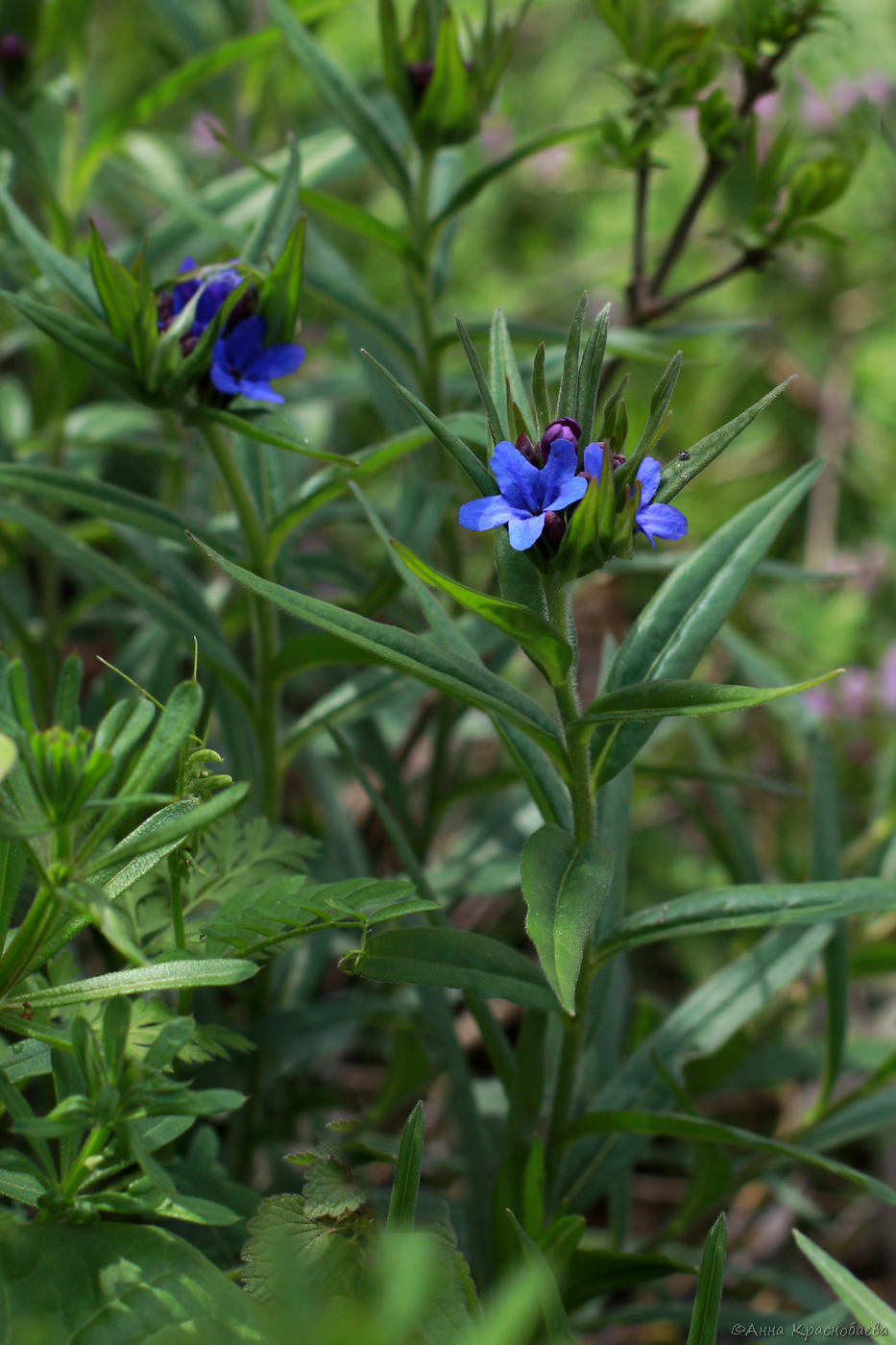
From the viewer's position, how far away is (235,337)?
109 cm

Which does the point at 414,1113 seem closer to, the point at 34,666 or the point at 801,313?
the point at 34,666

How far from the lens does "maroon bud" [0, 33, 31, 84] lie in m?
1.56

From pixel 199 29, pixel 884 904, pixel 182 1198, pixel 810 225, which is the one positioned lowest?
pixel 884 904

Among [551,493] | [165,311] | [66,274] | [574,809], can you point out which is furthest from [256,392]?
[574,809]

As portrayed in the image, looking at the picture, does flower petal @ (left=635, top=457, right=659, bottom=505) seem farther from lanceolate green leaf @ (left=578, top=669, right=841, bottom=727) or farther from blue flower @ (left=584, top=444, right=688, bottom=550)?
lanceolate green leaf @ (left=578, top=669, right=841, bottom=727)

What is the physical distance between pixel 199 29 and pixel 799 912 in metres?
1.89

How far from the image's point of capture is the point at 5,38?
157 centimetres

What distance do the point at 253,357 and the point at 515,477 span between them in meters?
0.41

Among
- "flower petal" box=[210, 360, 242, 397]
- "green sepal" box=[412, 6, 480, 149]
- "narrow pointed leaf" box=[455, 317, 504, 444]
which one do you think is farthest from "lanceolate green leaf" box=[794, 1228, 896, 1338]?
"green sepal" box=[412, 6, 480, 149]

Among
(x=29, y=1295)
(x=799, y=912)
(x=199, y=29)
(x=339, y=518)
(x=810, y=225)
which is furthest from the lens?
(x=199, y=29)

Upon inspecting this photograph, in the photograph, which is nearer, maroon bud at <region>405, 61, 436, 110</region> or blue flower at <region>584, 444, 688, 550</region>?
blue flower at <region>584, 444, 688, 550</region>

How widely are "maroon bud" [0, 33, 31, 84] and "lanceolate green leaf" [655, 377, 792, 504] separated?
1.23m

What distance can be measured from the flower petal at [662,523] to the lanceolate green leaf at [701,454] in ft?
0.12

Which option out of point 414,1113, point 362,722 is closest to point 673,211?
point 362,722
